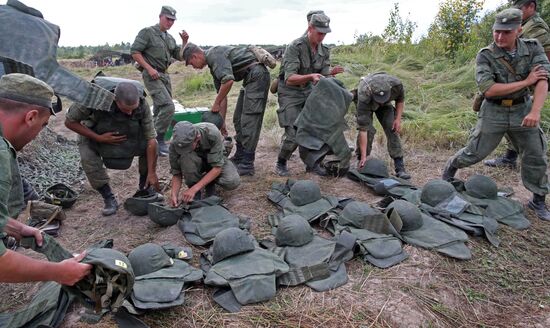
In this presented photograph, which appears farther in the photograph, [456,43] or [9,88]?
[456,43]

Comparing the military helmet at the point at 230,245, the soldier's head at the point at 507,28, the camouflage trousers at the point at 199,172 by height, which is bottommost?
the military helmet at the point at 230,245

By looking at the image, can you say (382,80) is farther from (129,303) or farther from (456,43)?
(456,43)

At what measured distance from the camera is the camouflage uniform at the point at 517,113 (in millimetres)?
3695

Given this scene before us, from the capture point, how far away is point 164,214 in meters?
3.63

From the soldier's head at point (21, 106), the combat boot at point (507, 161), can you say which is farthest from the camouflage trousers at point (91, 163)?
the combat boot at point (507, 161)

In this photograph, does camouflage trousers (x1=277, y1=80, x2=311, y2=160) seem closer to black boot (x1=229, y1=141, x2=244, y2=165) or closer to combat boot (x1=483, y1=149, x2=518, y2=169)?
black boot (x1=229, y1=141, x2=244, y2=165)

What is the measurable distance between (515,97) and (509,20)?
2.29 feet

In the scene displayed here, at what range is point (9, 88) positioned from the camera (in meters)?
2.00

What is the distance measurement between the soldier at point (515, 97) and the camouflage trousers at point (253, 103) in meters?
2.32

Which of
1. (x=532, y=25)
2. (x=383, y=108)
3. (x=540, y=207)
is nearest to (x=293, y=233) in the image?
(x=383, y=108)

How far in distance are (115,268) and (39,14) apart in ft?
8.51

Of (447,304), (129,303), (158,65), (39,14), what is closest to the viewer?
(129,303)

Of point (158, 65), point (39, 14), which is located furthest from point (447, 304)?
point (158, 65)

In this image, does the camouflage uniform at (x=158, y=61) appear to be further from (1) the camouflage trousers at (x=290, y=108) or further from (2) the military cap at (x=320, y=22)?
A: (2) the military cap at (x=320, y=22)
